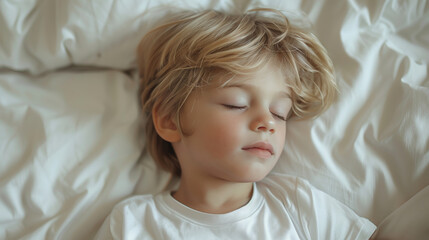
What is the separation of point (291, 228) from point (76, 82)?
715mm

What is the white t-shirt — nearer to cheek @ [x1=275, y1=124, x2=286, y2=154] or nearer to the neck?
the neck

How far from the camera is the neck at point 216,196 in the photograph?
3.36 ft

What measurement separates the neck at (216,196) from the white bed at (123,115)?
134 mm

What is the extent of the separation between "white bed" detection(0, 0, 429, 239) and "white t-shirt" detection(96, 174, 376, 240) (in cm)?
6

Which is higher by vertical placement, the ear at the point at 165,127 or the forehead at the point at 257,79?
the forehead at the point at 257,79

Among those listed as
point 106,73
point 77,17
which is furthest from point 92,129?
point 77,17

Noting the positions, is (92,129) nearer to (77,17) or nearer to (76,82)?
(76,82)

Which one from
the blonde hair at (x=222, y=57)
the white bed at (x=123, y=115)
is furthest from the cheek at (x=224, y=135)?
the white bed at (x=123, y=115)

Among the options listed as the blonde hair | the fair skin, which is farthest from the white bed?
the fair skin

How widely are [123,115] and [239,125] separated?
38cm

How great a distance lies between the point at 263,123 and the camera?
36.1 inches

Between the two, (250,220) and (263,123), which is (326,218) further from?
(263,123)

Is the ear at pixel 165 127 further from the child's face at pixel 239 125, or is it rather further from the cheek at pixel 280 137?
the cheek at pixel 280 137

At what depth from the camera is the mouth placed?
0.93 meters
